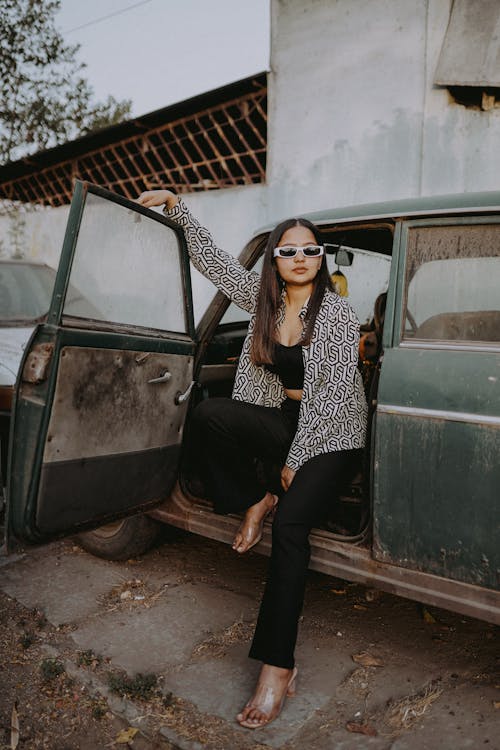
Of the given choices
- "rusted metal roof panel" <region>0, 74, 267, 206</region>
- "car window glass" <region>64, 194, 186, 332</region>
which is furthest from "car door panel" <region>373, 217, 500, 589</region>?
"rusted metal roof panel" <region>0, 74, 267, 206</region>

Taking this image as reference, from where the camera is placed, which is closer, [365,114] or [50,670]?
[50,670]

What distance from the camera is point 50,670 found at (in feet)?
7.97

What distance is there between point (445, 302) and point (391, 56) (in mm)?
4964

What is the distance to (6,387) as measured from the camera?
11.5ft

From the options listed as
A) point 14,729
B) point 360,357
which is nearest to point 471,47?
point 360,357

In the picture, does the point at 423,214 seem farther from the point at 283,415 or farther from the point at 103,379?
the point at 103,379

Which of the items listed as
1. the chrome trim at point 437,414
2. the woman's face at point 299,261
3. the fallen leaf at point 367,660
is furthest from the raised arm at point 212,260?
the fallen leaf at point 367,660

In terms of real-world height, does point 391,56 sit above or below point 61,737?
above

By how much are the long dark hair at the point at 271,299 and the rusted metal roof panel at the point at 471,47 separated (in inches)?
161

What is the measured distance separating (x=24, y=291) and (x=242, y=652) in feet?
12.1

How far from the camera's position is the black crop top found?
2584 mm

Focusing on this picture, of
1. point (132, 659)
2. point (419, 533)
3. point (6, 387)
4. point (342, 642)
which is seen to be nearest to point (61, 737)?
point (132, 659)

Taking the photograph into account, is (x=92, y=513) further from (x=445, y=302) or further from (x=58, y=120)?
(x=58, y=120)

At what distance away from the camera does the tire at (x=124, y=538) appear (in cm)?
335
